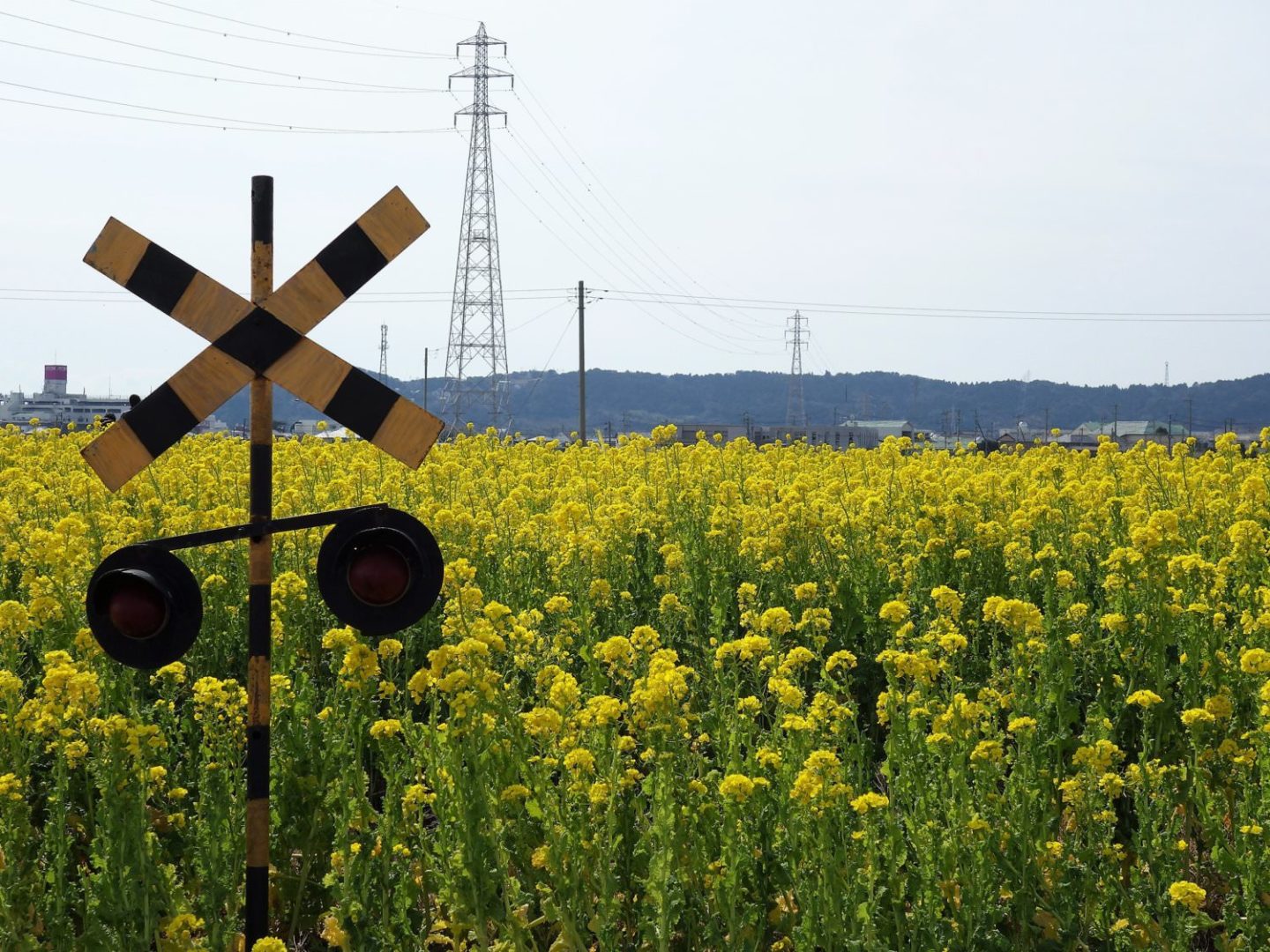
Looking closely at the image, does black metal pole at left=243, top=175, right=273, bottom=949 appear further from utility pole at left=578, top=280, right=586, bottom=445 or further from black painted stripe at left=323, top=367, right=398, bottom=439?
utility pole at left=578, top=280, right=586, bottom=445

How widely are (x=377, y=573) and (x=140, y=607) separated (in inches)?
23.0

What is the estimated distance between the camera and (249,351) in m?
3.22

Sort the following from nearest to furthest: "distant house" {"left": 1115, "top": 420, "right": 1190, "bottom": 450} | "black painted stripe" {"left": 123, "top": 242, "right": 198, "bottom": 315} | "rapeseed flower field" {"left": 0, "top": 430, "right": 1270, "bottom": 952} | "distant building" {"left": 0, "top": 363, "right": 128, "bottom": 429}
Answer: "black painted stripe" {"left": 123, "top": 242, "right": 198, "bottom": 315}
"rapeseed flower field" {"left": 0, "top": 430, "right": 1270, "bottom": 952}
"distant house" {"left": 1115, "top": 420, "right": 1190, "bottom": 450}
"distant building" {"left": 0, "top": 363, "right": 128, "bottom": 429}

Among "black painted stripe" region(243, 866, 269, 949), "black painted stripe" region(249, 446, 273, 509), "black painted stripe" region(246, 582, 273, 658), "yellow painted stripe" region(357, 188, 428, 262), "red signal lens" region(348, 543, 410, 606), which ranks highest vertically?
"yellow painted stripe" region(357, 188, 428, 262)

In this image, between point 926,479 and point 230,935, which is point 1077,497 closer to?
point 926,479

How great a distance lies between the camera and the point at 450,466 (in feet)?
32.2

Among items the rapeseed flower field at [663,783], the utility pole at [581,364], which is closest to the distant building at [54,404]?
the utility pole at [581,364]

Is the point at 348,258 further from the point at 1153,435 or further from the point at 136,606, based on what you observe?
the point at 1153,435

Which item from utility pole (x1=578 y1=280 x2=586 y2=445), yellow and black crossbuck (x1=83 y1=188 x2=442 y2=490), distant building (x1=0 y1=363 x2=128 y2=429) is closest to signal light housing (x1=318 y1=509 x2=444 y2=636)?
yellow and black crossbuck (x1=83 y1=188 x2=442 y2=490)

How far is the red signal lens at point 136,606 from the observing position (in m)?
3.12

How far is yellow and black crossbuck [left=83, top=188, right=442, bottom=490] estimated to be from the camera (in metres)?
3.19

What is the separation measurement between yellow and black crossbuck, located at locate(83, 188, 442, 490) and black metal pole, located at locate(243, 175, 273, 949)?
0.07 m

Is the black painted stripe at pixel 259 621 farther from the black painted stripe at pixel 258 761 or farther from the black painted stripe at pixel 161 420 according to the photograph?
the black painted stripe at pixel 161 420

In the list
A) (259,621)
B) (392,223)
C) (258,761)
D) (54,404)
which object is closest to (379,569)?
(259,621)
